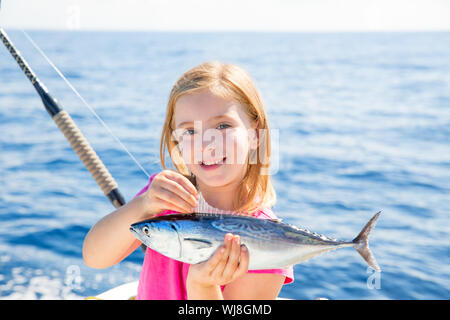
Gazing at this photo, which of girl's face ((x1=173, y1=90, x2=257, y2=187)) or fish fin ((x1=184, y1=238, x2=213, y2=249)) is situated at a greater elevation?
girl's face ((x1=173, y1=90, x2=257, y2=187))

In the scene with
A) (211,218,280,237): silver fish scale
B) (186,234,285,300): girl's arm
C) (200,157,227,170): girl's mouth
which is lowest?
(186,234,285,300): girl's arm

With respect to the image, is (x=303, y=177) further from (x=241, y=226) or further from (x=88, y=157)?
(x=241, y=226)

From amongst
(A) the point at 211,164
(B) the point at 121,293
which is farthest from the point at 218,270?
(B) the point at 121,293

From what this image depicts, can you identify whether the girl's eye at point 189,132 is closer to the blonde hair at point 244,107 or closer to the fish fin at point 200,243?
the blonde hair at point 244,107

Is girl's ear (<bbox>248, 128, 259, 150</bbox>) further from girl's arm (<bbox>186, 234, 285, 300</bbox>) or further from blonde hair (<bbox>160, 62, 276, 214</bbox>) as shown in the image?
girl's arm (<bbox>186, 234, 285, 300</bbox>)

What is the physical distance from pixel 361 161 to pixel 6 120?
916 centimetres

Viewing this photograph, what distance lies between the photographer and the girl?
4.37 ft

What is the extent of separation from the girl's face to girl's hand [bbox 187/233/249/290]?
1.20ft

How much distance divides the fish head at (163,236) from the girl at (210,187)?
0.27ft

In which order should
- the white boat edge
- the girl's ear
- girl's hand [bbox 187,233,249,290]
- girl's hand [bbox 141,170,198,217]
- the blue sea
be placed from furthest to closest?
1. the blue sea
2. the white boat edge
3. the girl's ear
4. girl's hand [bbox 141,170,198,217]
5. girl's hand [bbox 187,233,249,290]

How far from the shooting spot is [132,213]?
5.04ft

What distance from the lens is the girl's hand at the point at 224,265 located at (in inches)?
48.0

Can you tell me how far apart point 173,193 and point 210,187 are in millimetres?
411

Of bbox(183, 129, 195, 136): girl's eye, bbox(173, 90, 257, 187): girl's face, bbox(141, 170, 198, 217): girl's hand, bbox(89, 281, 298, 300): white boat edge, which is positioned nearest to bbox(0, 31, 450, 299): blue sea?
bbox(173, 90, 257, 187): girl's face
